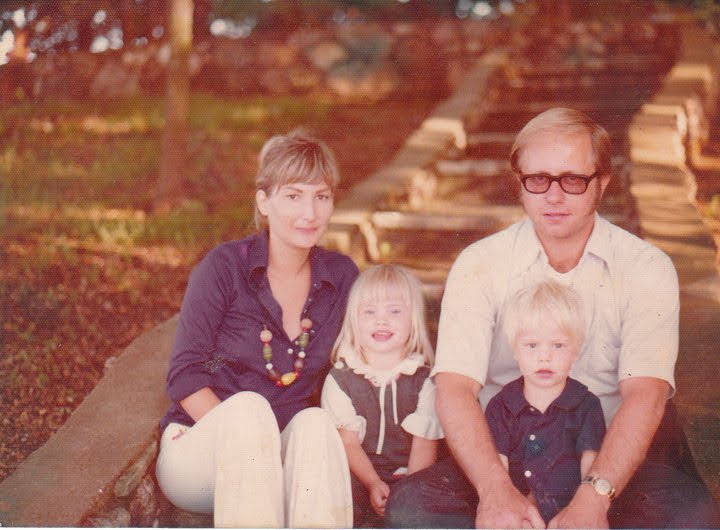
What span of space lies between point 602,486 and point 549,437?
250mm

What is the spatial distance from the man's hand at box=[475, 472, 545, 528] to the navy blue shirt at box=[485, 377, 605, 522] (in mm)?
128

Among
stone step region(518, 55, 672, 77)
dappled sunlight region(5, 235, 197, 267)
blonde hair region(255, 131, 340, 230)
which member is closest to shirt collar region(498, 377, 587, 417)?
blonde hair region(255, 131, 340, 230)

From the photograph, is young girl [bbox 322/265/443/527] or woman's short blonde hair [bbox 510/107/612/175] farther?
young girl [bbox 322/265/443/527]

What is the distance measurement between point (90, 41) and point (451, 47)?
10.4 ft

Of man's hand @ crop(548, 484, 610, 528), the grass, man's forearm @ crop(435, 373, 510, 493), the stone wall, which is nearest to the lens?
man's hand @ crop(548, 484, 610, 528)

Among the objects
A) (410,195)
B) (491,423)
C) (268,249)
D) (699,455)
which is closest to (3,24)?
(268,249)

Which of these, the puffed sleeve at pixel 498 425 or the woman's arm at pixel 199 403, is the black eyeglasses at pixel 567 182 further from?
the woman's arm at pixel 199 403

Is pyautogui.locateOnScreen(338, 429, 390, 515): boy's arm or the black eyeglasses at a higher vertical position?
the black eyeglasses

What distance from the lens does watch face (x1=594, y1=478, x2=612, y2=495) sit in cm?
227

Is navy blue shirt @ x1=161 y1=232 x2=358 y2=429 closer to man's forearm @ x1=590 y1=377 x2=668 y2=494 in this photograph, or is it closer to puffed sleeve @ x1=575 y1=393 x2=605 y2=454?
puffed sleeve @ x1=575 y1=393 x2=605 y2=454

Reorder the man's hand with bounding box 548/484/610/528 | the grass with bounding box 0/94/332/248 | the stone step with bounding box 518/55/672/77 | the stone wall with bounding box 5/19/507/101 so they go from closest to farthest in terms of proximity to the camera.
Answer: the man's hand with bounding box 548/484/610/528 < the grass with bounding box 0/94/332/248 < the stone step with bounding box 518/55/672/77 < the stone wall with bounding box 5/19/507/101

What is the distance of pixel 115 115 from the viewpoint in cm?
658

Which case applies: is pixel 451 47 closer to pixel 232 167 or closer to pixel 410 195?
pixel 232 167

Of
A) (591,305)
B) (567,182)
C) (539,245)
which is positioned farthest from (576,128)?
(591,305)
